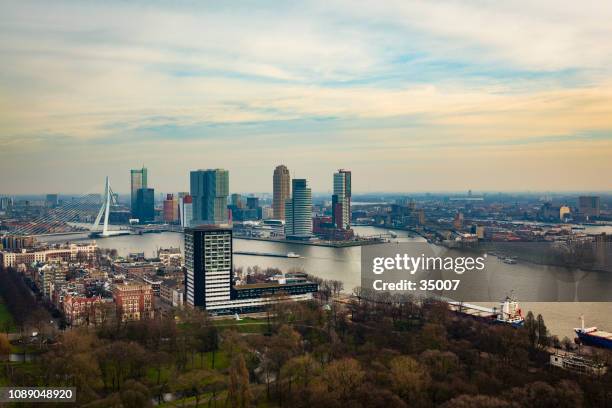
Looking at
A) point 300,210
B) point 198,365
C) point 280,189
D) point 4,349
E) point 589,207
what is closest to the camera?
point 198,365

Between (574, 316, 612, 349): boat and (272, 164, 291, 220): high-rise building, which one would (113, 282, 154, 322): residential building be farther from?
(272, 164, 291, 220): high-rise building

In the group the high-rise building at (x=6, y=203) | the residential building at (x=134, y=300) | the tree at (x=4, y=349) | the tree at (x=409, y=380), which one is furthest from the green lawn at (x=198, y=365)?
the high-rise building at (x=6, y=203)

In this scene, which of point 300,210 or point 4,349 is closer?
point 4,349

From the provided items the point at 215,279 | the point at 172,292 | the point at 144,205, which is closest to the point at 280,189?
the point at 144,205

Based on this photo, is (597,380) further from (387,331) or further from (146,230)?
(146,230)

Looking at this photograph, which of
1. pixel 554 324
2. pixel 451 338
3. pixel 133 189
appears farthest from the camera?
pixel 133 189

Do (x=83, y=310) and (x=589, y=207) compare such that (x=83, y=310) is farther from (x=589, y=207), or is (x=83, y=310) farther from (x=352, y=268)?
(x=589, y=207)

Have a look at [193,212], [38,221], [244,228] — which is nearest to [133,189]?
[193,212]
